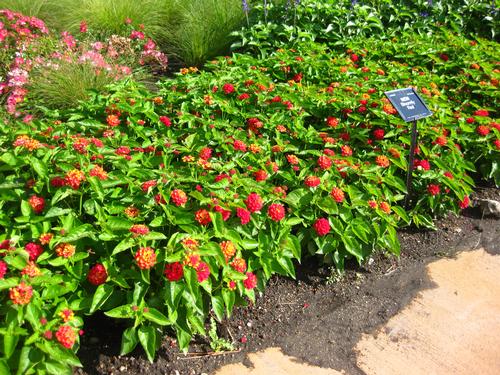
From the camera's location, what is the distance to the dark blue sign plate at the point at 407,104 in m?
2.99

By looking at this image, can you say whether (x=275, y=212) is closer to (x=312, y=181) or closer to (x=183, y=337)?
(x=312, y=181)

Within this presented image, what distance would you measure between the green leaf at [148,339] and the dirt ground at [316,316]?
0.95 feet

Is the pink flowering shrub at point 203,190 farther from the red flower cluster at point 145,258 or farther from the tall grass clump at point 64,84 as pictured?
the tall grass clump at point 64,84

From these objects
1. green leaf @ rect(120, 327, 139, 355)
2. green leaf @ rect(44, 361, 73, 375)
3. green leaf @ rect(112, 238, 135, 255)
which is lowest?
green leaf @ rect(120, 327, 139, 355)

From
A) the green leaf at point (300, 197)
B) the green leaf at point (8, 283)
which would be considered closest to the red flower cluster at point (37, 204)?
the green leaf at point (8, 283)

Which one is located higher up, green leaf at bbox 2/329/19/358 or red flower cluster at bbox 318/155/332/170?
red flower cluster at bbox 318/155/332/170

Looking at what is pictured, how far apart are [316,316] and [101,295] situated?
1.20 meters

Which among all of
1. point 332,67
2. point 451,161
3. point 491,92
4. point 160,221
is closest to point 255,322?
point 160,221

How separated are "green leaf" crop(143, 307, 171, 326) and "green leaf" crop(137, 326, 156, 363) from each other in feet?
0.15

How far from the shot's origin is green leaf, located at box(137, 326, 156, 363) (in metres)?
1.94

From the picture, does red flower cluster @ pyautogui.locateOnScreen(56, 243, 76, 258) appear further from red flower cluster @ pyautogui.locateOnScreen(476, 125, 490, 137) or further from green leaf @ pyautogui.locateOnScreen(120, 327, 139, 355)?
red flower cluster @ pyautogui.locateOnScreen(476, 125, 490, 137)

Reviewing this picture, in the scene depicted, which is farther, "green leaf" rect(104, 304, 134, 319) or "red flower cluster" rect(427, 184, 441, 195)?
"red flower cluster" rect(427, 184, 441, 195)

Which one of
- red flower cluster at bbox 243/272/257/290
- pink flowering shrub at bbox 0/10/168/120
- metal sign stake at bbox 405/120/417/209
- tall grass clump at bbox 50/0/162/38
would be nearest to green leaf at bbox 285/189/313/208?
red flower cluster at bbox 243/272/257/290

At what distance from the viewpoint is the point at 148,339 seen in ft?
6.43
